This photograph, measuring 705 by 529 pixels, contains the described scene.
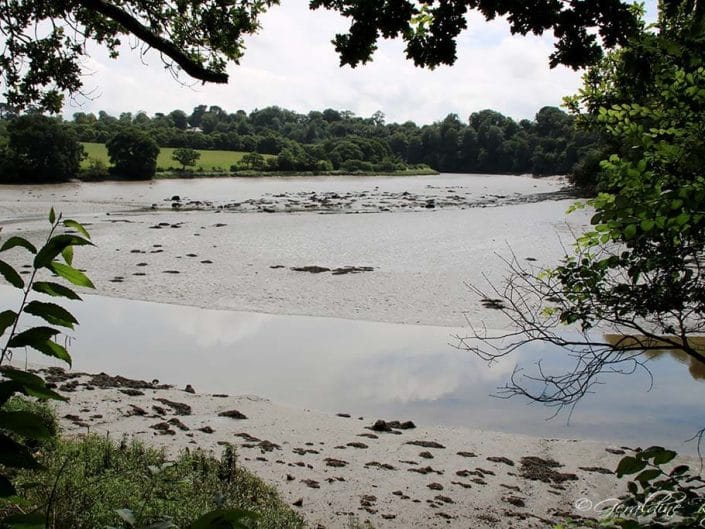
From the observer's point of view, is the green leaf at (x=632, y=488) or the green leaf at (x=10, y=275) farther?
the green leaf at (x=632, y=488)

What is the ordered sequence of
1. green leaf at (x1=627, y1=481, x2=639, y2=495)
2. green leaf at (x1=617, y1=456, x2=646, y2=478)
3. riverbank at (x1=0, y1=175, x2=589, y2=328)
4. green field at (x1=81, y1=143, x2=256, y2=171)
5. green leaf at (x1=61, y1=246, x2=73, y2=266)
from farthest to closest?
green field at (x1=81, y1=143, x2=256, y2=171) → riverbank at (x1=0, y1=175, x2=589, y2=328) → green leaf at (x1=627, y1=481, x2=639, y2=495) → green leaf at (x1=617, y1=456, x2=646, y2=478) → green leaf at (x1=61, y1=246, x2=73, y2=266)

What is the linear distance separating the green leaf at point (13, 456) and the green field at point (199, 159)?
73.4m

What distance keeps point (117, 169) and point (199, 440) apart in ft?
216

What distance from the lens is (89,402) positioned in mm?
9758

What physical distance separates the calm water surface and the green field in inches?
2350

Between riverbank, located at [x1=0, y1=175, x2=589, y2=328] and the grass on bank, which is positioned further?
riverbank, located at [x1=0, y1=175, x2=589, y2=328]

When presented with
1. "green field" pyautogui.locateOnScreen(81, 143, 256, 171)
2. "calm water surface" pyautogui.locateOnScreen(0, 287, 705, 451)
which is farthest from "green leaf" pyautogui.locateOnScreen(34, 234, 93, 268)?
"green field" pyautogui.locateOnScreen(81, 143, 256, 171)

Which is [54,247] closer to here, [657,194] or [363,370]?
[657,194]

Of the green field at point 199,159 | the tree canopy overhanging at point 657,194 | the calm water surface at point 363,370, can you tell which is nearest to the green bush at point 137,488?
the tree canopy overhanging at point 657,194

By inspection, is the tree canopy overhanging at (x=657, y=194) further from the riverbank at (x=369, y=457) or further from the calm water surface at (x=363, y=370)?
the calm water surface at (x=363, y=370)

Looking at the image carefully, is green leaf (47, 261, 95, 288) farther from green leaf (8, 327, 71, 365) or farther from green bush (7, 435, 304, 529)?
green bush (7, 435, 304, 529)

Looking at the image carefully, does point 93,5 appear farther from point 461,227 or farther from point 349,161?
point 349,161

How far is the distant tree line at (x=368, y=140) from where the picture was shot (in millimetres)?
99688

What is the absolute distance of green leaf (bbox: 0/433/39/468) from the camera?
136 centimetres
